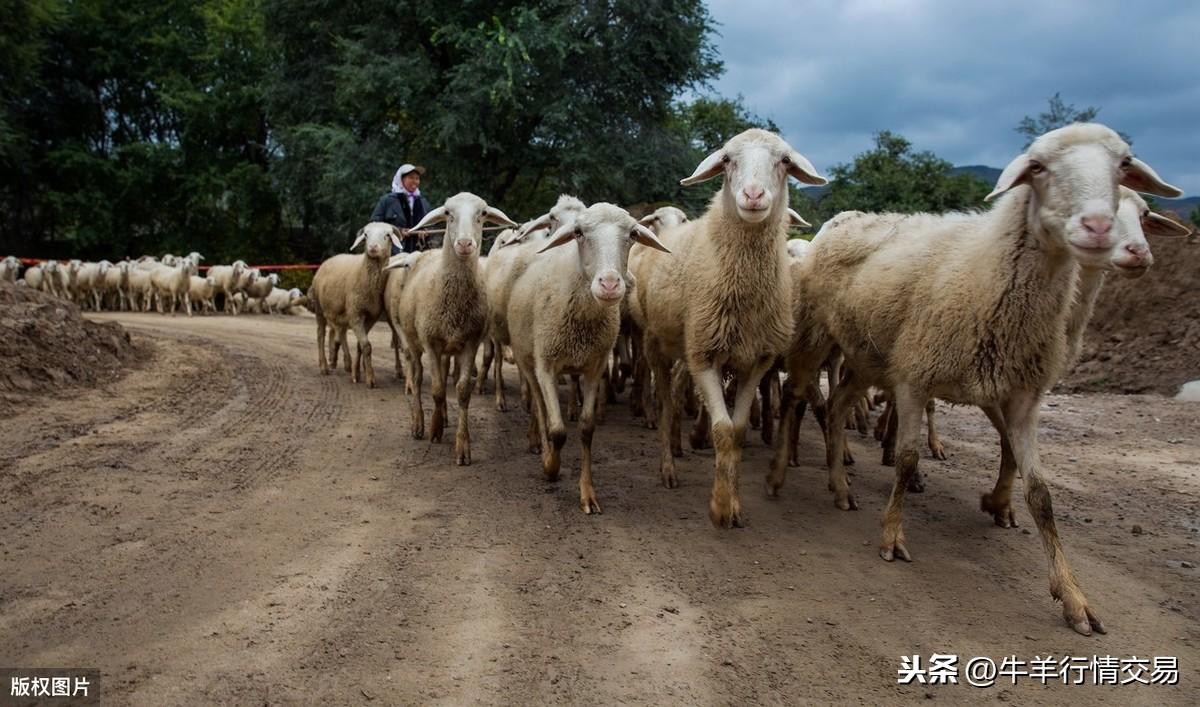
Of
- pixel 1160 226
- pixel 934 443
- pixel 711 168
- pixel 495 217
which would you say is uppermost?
pixel 711 168

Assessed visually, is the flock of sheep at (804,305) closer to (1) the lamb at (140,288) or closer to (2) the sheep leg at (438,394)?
(2) the sheep leg at (438,394)

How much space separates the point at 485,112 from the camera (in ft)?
64.4

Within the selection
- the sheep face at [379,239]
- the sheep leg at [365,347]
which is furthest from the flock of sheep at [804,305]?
the sheep leg at [365,347]

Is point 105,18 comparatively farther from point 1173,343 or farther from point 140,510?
point 1173,343

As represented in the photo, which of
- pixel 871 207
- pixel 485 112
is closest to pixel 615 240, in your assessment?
pixel 485 112

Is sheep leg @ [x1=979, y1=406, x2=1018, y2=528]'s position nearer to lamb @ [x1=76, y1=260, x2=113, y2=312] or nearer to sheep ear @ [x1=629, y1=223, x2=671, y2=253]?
sheep ear @ [x1=629, y1=223, x2=671, y2=253]

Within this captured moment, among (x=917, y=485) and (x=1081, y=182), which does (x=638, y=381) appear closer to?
(x=917, y=485)

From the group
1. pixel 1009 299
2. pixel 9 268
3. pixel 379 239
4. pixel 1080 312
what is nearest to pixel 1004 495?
pixel 1080 312

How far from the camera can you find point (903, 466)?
16.3 ft

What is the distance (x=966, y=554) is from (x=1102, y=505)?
1730 mm

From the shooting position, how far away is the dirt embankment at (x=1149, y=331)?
417 inches

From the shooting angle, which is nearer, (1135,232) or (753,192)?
(1135,232)

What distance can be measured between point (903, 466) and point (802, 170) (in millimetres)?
2088

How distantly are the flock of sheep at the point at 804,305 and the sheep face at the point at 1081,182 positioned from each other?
0.03ft
